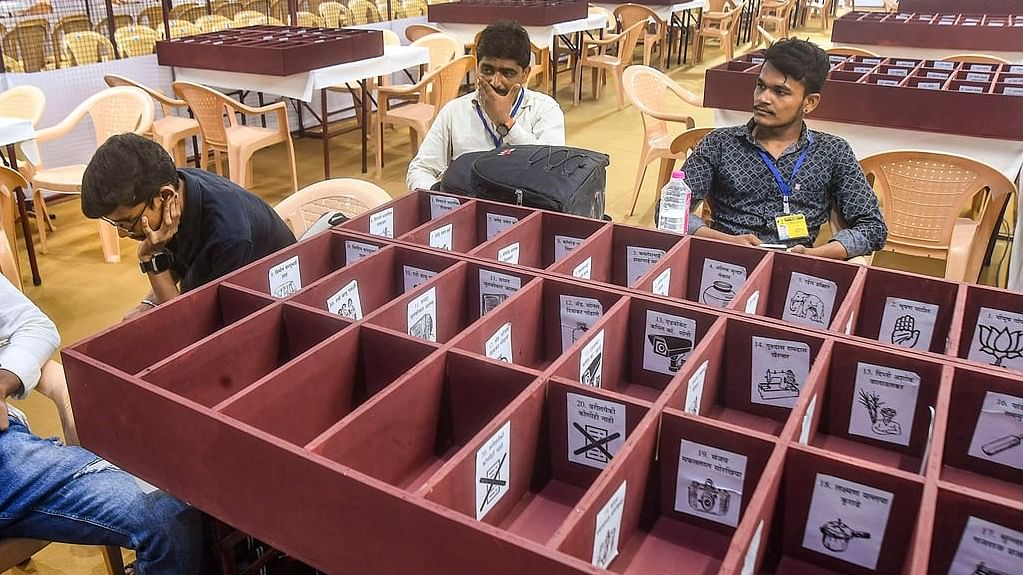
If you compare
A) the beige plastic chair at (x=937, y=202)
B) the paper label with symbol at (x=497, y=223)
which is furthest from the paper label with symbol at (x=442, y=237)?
the beige plastic chair at (x=937, y=202)

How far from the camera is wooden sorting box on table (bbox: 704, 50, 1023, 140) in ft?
10.0

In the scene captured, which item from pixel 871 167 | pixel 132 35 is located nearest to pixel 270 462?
pixel 871 167

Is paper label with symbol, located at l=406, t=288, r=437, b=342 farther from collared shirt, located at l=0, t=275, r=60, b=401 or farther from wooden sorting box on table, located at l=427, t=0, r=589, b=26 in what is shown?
wooden sorting box on table, located at l=427, t=0, r=589, b=26

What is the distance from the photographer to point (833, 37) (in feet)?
17.8

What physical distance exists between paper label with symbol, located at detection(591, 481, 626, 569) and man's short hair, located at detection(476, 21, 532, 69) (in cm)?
187

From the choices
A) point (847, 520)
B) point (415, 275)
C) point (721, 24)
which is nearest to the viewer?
point (847, 520)

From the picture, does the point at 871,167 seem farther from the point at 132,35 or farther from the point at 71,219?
the point at 132,35

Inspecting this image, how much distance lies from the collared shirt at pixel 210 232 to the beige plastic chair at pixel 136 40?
15.9 ft

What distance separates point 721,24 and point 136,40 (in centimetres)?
722

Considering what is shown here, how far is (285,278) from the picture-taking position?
1682mm

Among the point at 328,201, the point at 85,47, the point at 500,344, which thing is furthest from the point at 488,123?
the point at 85,47

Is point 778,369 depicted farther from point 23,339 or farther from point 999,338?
point 23,339

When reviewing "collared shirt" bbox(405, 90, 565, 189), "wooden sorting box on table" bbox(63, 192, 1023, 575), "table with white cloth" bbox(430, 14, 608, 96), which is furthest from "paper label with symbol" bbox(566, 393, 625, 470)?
"table with white cloth" bbox(430, 14, 608, 96)

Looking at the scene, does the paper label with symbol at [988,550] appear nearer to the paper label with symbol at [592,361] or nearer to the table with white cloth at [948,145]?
the paper label with symbol at [592,361]
